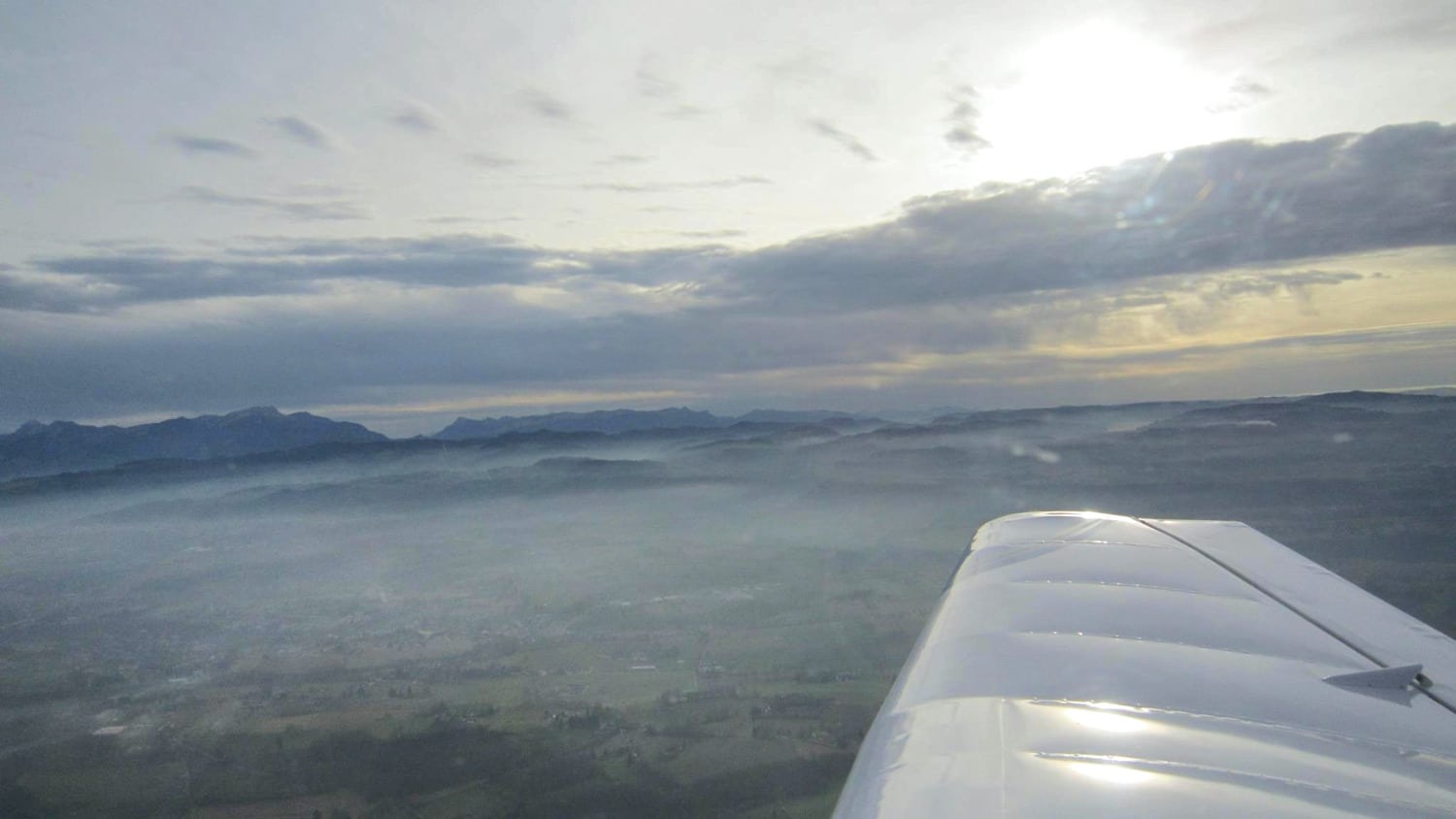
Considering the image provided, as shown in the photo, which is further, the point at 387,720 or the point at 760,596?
the point at 760,596

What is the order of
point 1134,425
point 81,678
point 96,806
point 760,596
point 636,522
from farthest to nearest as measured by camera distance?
point 1134,425 → point 636,522 → point 760,596 → point 81,678 → point 96,806

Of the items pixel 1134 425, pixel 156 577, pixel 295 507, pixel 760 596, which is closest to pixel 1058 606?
pixel 760 596

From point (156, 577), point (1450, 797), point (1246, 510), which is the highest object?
point (1450, 797)

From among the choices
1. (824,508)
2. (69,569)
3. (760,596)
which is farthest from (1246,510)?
(69,569)

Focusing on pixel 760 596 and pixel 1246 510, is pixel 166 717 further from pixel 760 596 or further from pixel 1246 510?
pixel 1246 510

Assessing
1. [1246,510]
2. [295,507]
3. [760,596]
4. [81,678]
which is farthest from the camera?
[295,507]

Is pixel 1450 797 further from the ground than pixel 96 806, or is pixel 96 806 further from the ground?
pixel 1450 797
